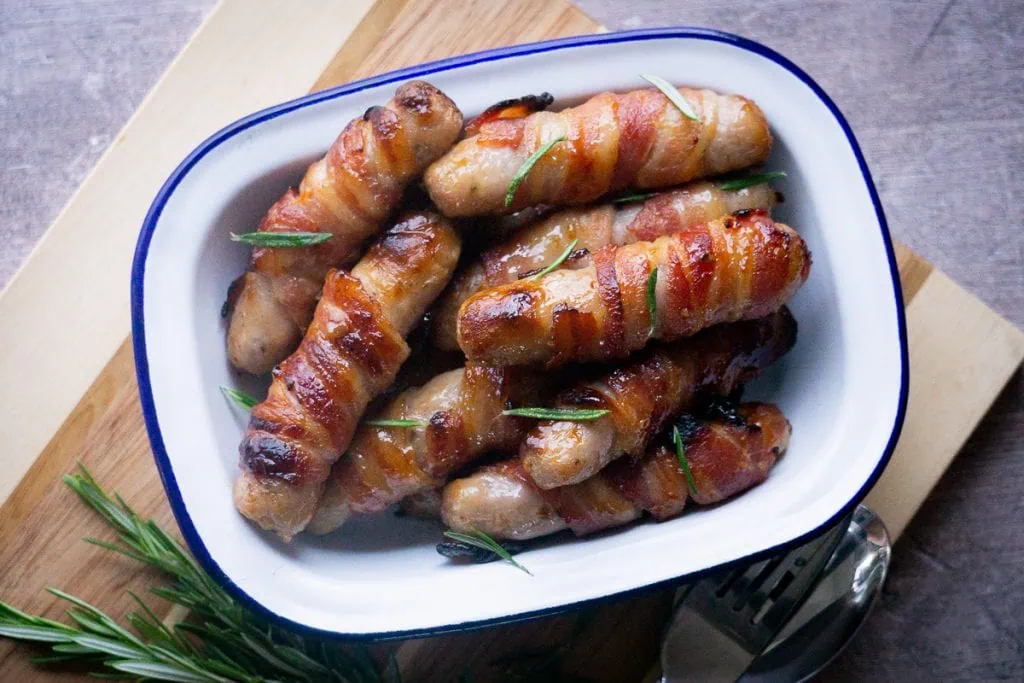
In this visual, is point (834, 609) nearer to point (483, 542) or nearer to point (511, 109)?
point (483, 542)

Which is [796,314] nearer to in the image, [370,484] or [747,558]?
[747,558]

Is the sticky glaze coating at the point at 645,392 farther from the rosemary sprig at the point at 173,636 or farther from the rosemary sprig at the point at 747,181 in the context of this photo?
the rosemary sprig at the point at 173,636

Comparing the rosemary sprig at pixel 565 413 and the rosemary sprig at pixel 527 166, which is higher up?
the rosemary sprig at pixel 527 166

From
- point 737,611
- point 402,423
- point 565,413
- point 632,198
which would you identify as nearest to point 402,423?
point 402,423

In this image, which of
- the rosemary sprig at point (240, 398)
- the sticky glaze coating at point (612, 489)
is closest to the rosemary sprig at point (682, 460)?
the sticky glaze coating at point (612, 489)

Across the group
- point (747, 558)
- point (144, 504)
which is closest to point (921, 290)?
point (747, 558)

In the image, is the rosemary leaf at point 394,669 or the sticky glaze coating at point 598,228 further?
the rosemary leaf at point 394,669

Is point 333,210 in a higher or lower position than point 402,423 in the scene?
higher
